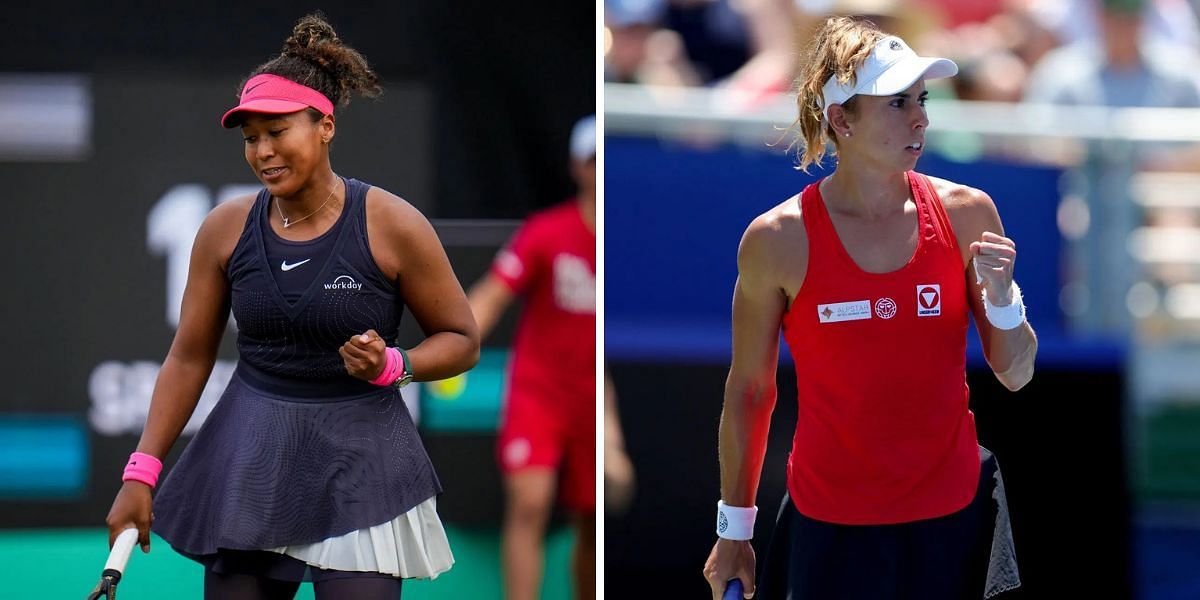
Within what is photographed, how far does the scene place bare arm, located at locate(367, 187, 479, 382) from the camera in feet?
9.41

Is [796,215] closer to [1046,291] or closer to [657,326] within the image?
[657,326]

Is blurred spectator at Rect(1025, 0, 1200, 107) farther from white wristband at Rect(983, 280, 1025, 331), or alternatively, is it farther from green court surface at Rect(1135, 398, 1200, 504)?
white wristband at Rect(983, 280, 1025, 331)

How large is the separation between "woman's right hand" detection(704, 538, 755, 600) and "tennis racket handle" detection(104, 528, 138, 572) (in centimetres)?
115

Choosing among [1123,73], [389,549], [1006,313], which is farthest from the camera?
[1123,73]

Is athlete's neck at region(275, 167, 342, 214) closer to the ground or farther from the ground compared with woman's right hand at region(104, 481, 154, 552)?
farther from the ground

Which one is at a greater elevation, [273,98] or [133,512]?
[273,98]

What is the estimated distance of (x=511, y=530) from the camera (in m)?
3.77

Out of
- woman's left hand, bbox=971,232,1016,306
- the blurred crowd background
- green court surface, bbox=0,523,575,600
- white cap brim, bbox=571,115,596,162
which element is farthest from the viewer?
the blurred crowd background

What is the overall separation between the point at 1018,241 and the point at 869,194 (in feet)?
4.10

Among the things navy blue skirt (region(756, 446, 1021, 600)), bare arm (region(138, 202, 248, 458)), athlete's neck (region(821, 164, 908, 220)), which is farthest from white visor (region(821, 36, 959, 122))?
bare arm (region(138, 202, 248, 458))

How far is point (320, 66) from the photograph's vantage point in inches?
116

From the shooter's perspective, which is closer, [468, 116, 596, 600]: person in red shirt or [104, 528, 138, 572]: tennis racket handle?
[104, 528, 138, 572]: tennis racket handle

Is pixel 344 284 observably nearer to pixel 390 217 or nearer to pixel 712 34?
pixel 390 217

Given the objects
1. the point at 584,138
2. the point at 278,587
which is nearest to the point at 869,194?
the point at 584,138
